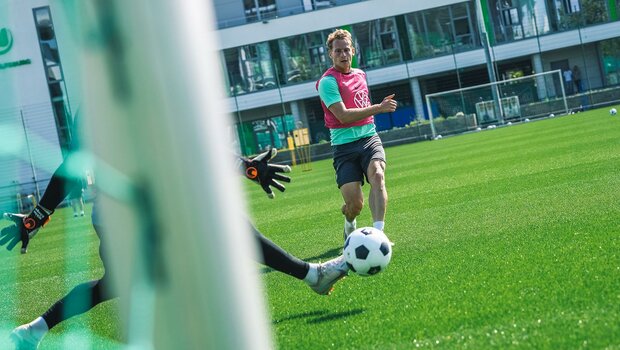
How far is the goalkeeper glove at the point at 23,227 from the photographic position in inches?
177

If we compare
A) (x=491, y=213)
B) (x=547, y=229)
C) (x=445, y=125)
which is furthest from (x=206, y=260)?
(x=445, y=125)

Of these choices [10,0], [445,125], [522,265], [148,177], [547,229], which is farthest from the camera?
[445,125]

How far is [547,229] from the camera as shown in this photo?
295 inches

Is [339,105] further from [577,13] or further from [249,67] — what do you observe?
[577,13]

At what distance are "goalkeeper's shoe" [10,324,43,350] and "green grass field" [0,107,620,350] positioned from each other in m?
0.18

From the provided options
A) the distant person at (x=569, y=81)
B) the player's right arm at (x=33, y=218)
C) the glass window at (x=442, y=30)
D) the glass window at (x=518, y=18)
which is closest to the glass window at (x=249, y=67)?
the glass window at (x=442, y=30)

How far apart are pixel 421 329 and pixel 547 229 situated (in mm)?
3385

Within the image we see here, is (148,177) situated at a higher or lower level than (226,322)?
higher

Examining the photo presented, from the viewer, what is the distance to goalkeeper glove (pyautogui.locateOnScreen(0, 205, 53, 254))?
450 cm

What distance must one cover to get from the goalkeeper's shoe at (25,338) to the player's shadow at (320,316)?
51.6 inches

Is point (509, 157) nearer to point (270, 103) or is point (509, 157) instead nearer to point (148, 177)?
point (148, 177)

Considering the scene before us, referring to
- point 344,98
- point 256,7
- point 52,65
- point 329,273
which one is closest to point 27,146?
point 52,65

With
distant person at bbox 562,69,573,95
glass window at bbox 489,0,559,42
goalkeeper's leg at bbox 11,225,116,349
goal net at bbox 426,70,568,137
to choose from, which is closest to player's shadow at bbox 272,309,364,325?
goalkeeper's leg at bbox 11,225,116,349

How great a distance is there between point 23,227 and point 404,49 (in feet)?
145
